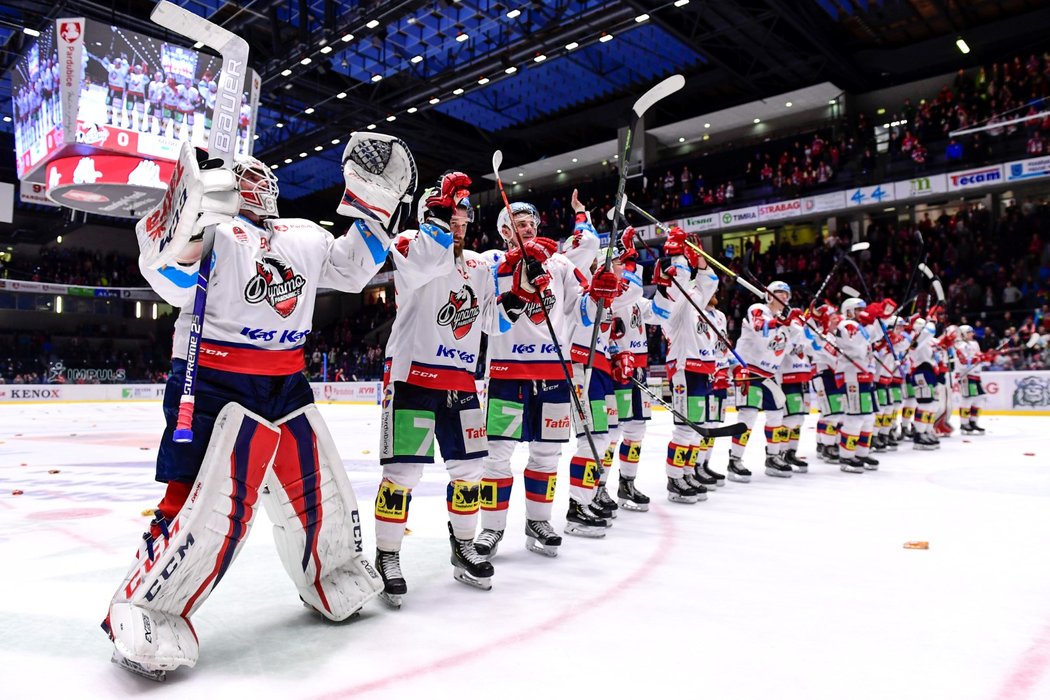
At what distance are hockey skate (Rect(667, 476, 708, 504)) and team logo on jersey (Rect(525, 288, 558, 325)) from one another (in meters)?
2.21

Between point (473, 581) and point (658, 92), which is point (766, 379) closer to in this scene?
point (658, 92)

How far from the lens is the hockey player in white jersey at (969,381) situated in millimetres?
10625

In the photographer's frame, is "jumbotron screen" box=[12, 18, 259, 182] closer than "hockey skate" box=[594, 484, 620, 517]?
No

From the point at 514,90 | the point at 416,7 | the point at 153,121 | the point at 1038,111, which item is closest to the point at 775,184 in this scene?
the point at 1038,111

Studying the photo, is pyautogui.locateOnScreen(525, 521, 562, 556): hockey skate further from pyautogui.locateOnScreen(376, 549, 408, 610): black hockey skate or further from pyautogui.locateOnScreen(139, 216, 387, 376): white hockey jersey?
pyautogui.locateOnScreen(139, 216, 387, 376): white hockey jersey

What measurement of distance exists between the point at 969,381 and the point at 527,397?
32.0ft

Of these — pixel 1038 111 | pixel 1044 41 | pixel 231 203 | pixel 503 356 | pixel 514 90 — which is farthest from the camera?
pixel 514 90

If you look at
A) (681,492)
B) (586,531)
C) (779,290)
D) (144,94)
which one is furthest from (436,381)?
(144,94)

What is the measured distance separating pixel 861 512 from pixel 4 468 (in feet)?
23.5

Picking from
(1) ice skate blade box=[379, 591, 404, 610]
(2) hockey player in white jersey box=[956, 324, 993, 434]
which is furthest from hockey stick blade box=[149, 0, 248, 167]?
(2) hockey player in white jersey box=[956, 324, 993, 434]

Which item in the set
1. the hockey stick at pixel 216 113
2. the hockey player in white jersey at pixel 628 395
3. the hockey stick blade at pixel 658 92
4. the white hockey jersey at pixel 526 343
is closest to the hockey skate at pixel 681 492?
the hockey player in white jersey at pixel 628 395

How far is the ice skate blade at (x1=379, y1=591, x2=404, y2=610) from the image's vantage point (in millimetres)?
2732

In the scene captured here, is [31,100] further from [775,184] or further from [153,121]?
[775,184]

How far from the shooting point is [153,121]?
13.1 meters
